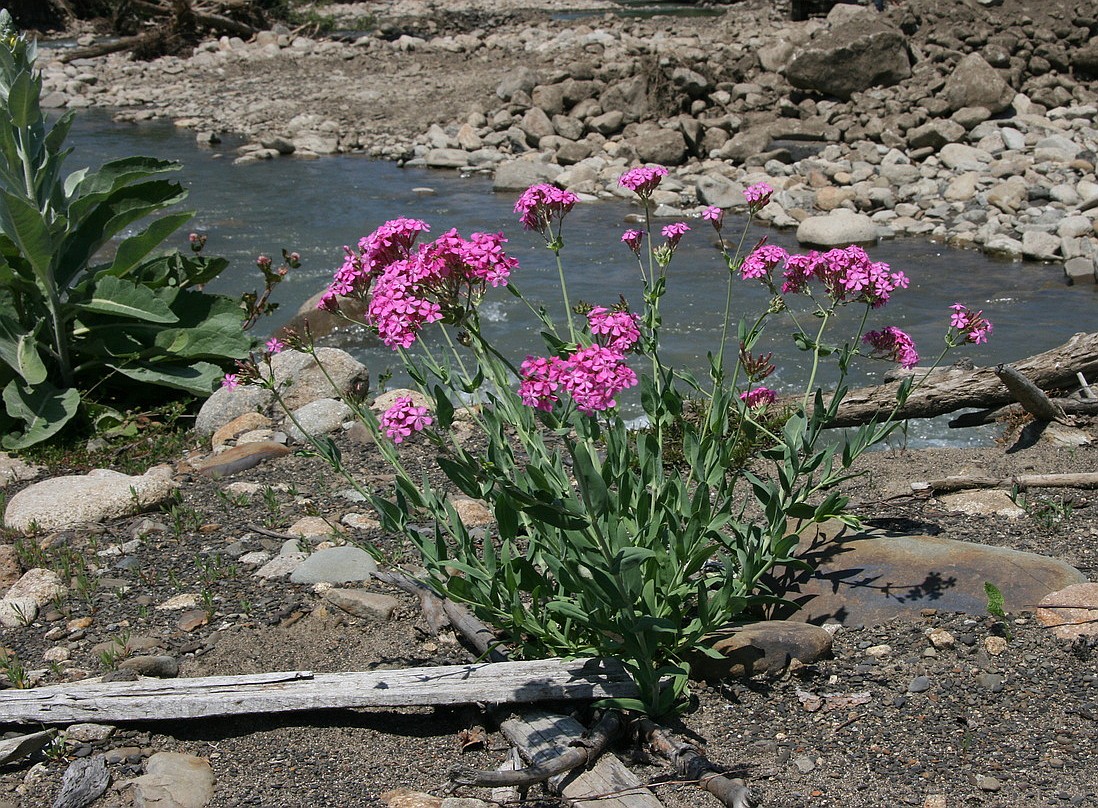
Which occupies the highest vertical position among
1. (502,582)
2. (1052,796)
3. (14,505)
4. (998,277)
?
(502,582)

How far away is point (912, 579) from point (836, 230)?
9.59 meters

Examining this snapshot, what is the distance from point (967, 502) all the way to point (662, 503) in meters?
2.10

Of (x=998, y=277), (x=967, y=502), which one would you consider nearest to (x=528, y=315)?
(x=998, y=277)

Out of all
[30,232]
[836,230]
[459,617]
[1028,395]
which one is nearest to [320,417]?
[30,232]

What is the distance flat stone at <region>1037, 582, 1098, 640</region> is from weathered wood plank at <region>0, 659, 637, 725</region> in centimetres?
162

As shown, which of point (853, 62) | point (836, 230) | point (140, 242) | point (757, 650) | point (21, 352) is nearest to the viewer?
point (757, 650)

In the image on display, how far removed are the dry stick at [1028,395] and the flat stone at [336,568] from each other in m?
3.39

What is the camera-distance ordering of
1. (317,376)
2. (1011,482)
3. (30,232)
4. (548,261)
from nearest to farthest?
1. (1011,482)
2. (30,232)
3. (317,376)
4. (548,261)

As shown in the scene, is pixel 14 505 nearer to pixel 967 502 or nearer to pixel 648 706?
pixel 648 706

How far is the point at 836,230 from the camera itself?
13234 millimetres

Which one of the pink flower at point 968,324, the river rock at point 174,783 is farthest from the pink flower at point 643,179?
the river rock at point 174,783

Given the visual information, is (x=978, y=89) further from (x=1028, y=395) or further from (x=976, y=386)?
(x=1028, y=395)

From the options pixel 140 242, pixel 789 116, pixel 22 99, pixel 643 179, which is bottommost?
pixel 789 116

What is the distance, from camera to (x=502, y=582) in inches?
151
